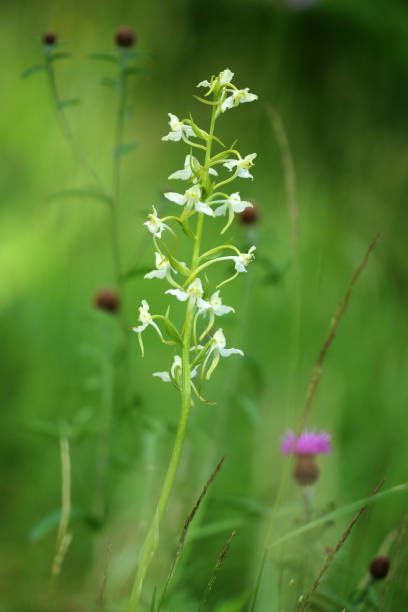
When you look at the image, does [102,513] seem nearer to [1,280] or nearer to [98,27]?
[1,280]

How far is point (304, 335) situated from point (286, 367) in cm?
20

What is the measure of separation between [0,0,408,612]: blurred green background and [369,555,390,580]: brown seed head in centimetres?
6

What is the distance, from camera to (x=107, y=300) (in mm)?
1608

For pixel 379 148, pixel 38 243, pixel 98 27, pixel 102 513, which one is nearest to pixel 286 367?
pixel 102 513

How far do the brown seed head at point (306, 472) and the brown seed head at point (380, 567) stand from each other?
23 cm

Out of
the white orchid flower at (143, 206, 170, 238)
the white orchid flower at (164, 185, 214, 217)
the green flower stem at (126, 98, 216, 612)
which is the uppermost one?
the white orchid flower at (164, 185, 214, 217)

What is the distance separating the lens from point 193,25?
378 centimetres

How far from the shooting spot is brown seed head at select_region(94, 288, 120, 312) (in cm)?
160

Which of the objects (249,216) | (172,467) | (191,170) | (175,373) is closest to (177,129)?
(191,170)

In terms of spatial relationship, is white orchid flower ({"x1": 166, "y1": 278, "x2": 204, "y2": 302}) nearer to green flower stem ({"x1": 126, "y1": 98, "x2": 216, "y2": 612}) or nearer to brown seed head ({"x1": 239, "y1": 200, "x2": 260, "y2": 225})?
green flower stem ({"x1": 126, "y1": 98, "x2": 216, "y2": 612})

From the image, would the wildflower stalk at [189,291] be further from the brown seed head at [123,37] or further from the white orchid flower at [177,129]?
the brown seed head at [123,37]

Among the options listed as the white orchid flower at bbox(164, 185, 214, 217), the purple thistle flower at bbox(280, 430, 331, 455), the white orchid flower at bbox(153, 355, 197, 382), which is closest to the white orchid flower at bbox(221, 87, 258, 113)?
the white orchid flower at bbox(164, 185, 214, 217)

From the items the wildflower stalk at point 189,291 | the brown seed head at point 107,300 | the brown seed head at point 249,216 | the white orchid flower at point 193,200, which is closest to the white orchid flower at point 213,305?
the wildflower stalk at point 189,291

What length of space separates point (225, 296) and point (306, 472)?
125 centimetres
